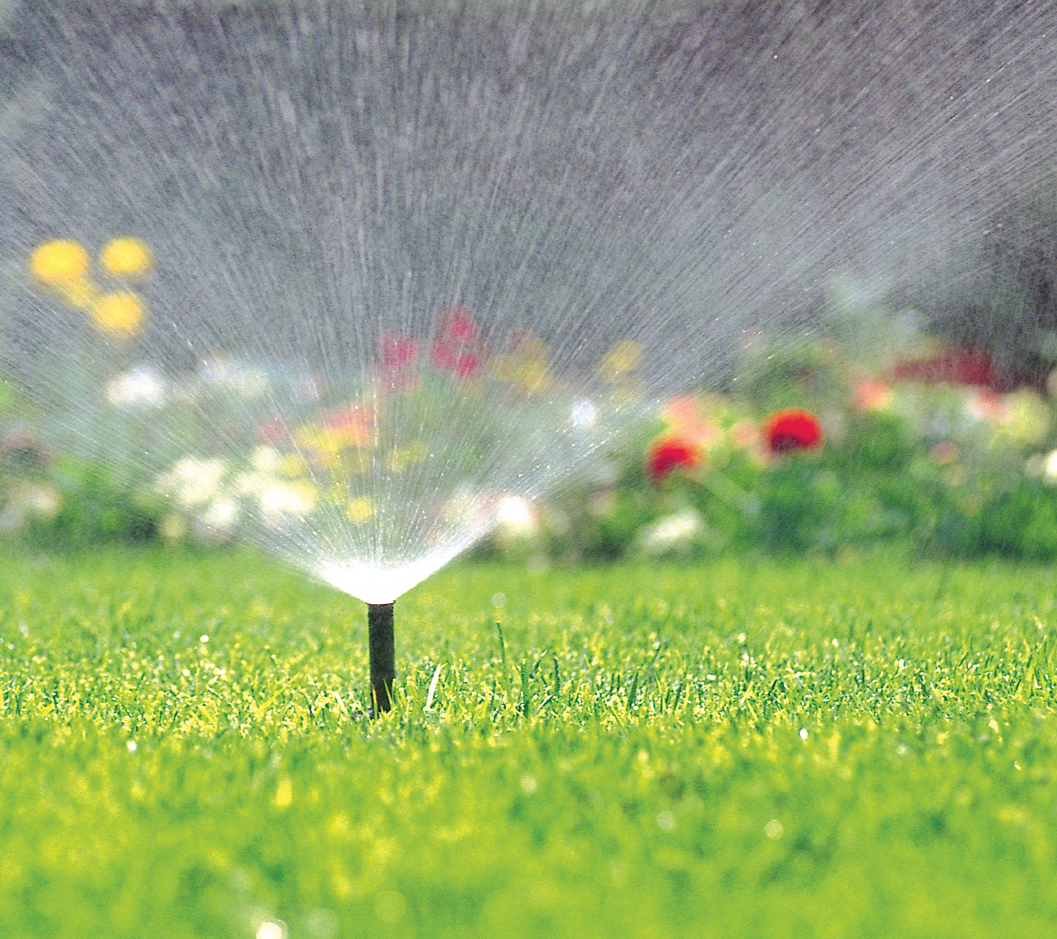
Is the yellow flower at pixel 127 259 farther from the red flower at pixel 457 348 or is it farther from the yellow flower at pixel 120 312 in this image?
the red flower at pixel 457 348

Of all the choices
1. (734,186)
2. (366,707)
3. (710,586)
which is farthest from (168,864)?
(734,186)

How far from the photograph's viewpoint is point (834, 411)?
5.69 m

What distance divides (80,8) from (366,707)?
690 cm

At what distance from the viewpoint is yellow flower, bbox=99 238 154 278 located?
6.16 metres

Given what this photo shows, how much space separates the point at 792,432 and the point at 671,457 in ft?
1.62

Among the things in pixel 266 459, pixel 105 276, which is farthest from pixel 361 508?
pixel 105 276

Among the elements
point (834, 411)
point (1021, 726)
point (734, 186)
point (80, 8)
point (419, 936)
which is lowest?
point (419, 936)

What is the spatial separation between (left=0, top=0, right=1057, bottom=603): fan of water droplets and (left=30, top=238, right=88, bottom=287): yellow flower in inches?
1.0

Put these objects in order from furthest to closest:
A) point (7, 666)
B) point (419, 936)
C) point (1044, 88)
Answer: point (1044, 88)
point (7, 666)
point (419, 936)

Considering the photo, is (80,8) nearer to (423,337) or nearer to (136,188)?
(136,188)

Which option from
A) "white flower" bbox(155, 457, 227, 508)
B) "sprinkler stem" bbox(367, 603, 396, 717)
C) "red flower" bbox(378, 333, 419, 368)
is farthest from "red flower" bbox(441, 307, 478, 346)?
"sprinkler stem" bbox(367, 603, 396, 717)

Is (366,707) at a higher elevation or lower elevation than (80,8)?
lower

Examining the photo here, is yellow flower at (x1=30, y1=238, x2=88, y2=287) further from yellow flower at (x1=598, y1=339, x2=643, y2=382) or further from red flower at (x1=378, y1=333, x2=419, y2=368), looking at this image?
yellow flower at (x1=598, y1=339, x2=643, y2=382)

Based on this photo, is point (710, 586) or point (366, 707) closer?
point (366, 707)
